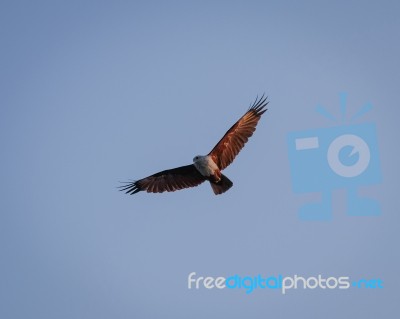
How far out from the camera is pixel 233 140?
23.4m

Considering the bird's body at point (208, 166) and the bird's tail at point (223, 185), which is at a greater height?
the bird's body at point (208, 166)

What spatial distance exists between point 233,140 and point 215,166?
0.77 meters

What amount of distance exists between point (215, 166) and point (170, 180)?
54.8 inches

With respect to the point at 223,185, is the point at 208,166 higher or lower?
higher

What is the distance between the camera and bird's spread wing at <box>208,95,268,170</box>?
2330cm

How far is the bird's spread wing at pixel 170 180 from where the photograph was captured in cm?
2373

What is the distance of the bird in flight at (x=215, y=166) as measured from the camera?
23156 millimetres

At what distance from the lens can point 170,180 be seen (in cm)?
2402

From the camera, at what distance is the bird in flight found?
2316 centimetres

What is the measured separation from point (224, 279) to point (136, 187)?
4311 mm

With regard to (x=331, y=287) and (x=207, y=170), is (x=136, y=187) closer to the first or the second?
(x=207, y=170)

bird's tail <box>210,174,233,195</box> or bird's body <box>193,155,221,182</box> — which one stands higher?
bird's body <box>193,155,221,182</box>

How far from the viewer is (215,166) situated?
2317 cm

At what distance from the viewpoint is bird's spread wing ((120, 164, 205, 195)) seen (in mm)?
23734
